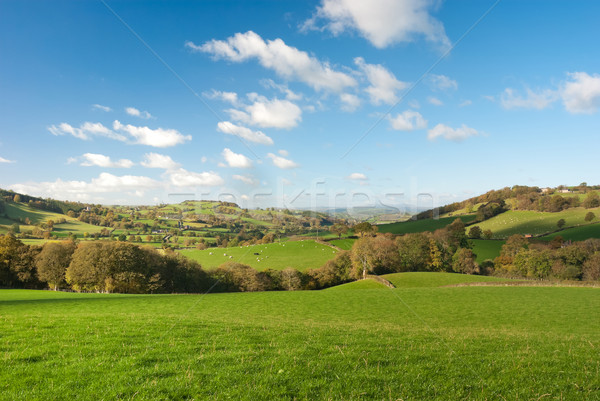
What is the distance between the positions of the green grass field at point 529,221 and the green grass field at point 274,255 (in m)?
63.2

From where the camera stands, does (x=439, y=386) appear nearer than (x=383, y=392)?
No

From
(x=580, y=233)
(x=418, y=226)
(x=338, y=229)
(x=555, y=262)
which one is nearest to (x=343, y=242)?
(x=338, y=229)

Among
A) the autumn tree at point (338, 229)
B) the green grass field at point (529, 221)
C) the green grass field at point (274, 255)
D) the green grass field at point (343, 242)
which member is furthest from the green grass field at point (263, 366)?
the green grass field at point (529, 221)

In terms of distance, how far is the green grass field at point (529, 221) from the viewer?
98938mm

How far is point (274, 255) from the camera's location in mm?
86625

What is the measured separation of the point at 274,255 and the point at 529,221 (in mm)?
93803

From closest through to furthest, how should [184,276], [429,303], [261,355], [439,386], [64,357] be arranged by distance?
[439,386]
[64,357]
[261,355]
[429,303]
[184,276]

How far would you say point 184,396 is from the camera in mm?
5680

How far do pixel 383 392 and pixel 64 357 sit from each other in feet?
24.6

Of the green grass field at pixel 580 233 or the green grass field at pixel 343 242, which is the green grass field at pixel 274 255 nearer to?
the green grass field at pixel 343 242

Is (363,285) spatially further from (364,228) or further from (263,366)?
(263,366)

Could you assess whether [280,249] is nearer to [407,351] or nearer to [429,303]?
[429,303]

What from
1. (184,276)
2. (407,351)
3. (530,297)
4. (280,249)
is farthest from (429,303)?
(280,249)

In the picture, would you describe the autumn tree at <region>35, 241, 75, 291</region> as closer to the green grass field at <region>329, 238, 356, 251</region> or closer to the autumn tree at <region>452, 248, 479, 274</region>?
the green grass field at <region>329, 238, 356, 251</region>
